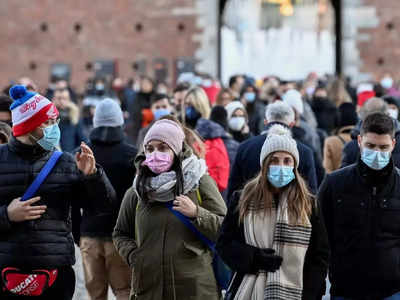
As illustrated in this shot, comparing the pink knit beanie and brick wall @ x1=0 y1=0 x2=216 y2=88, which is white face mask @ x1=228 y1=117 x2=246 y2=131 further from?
brick wall @ x1=0 y1=0 x2=216 y2=88

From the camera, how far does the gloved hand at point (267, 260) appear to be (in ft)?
14.3

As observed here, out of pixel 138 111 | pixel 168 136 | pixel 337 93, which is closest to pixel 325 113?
pixel 337 93

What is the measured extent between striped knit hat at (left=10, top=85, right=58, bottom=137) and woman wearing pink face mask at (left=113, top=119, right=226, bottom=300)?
1.72 feet

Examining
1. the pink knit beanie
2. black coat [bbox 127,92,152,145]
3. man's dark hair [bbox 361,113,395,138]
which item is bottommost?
black coat [bbox 127,92,152,145]

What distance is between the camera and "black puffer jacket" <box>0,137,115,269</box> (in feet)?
14.7

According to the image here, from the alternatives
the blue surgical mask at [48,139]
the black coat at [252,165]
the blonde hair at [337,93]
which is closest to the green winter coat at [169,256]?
the blue surgical mask at [48,139]

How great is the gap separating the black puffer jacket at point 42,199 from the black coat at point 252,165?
5.97 ft

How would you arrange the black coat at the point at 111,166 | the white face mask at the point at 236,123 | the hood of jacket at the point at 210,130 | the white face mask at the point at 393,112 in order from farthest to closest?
the white face mask at the point at 236,123, the white face mask at the point at 393,112, the hood of jacket at the point at 210,130, the black coat at the point at 111,166

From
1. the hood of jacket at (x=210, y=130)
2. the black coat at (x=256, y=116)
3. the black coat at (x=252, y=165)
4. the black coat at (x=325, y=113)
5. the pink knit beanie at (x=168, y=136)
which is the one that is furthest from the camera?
the black coat at (x=325, y=113)

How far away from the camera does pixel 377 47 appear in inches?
920

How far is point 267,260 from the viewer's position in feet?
14.3

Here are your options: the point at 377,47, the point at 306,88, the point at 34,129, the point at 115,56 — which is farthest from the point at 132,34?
the point at 34,129

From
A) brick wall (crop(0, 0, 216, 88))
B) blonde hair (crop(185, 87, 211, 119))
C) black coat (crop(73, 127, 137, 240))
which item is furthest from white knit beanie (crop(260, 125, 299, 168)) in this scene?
brick wall (crop(0, 0, 216, 88))

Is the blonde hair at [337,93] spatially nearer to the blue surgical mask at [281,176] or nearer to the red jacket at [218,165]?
the red jacket at [218,165]
